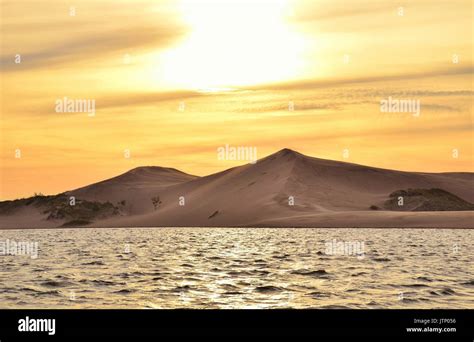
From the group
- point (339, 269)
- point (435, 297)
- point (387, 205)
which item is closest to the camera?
point (435, 297)

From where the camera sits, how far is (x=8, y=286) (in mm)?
29750

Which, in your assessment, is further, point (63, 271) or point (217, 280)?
point (63, 271)

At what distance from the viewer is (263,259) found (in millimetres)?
45344

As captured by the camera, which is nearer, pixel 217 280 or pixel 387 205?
pixel 217 280

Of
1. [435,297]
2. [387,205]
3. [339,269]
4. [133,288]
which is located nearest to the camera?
[435,297]
